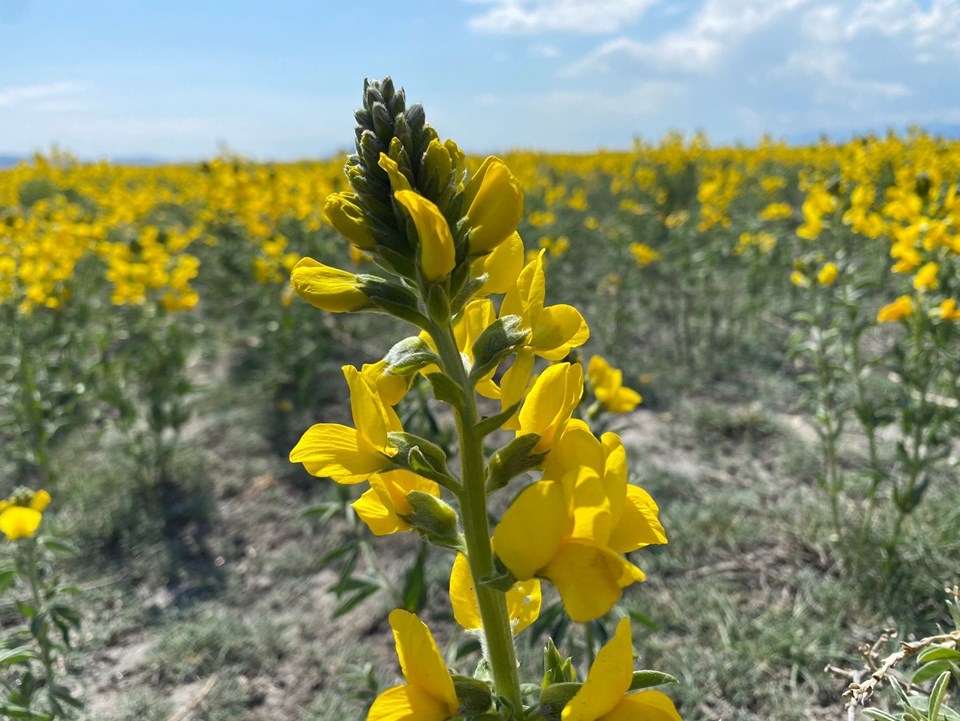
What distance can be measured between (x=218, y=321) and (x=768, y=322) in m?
5.32

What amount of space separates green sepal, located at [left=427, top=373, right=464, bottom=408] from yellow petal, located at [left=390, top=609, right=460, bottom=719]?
0.91 feet

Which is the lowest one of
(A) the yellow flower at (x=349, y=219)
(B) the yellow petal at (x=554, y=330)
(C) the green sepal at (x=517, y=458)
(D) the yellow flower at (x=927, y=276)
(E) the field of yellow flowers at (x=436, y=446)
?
(E) the field of yellow flowers at (x=436, y=446)

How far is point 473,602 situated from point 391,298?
1.60 feet

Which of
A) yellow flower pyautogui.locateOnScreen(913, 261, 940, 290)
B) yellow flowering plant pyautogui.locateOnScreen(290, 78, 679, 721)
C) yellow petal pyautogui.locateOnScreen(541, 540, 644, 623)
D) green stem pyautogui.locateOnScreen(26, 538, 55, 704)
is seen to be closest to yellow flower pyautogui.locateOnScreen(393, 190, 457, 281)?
yellow flowering plant pyautogui.locateOnScreen(290, 78, 679, 721)

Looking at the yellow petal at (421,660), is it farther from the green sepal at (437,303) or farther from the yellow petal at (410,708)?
the green sepal at (437,303)

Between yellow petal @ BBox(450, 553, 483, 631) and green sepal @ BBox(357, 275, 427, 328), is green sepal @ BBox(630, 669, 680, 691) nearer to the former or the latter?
yellow petal @ BBox(450, 553, 483, 631)

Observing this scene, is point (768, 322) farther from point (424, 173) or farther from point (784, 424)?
point (424, 173)

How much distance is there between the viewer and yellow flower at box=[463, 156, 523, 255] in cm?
89

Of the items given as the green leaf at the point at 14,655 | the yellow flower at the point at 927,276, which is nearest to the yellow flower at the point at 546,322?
the green leaf at the point at 14,655

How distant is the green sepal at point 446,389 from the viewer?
0.86 meters

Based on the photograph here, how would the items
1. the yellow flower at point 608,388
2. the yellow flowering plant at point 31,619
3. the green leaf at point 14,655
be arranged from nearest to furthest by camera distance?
the green leaf at point 14,655
the yellow flowering plant at point 31,619
the yellow flower at point 608,388

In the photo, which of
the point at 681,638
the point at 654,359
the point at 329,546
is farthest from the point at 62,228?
the point at 681,638

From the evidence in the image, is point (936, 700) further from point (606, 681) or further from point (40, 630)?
point (40, 630)

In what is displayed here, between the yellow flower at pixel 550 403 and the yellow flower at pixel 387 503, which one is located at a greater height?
the yellow flower at pixel 550 403
